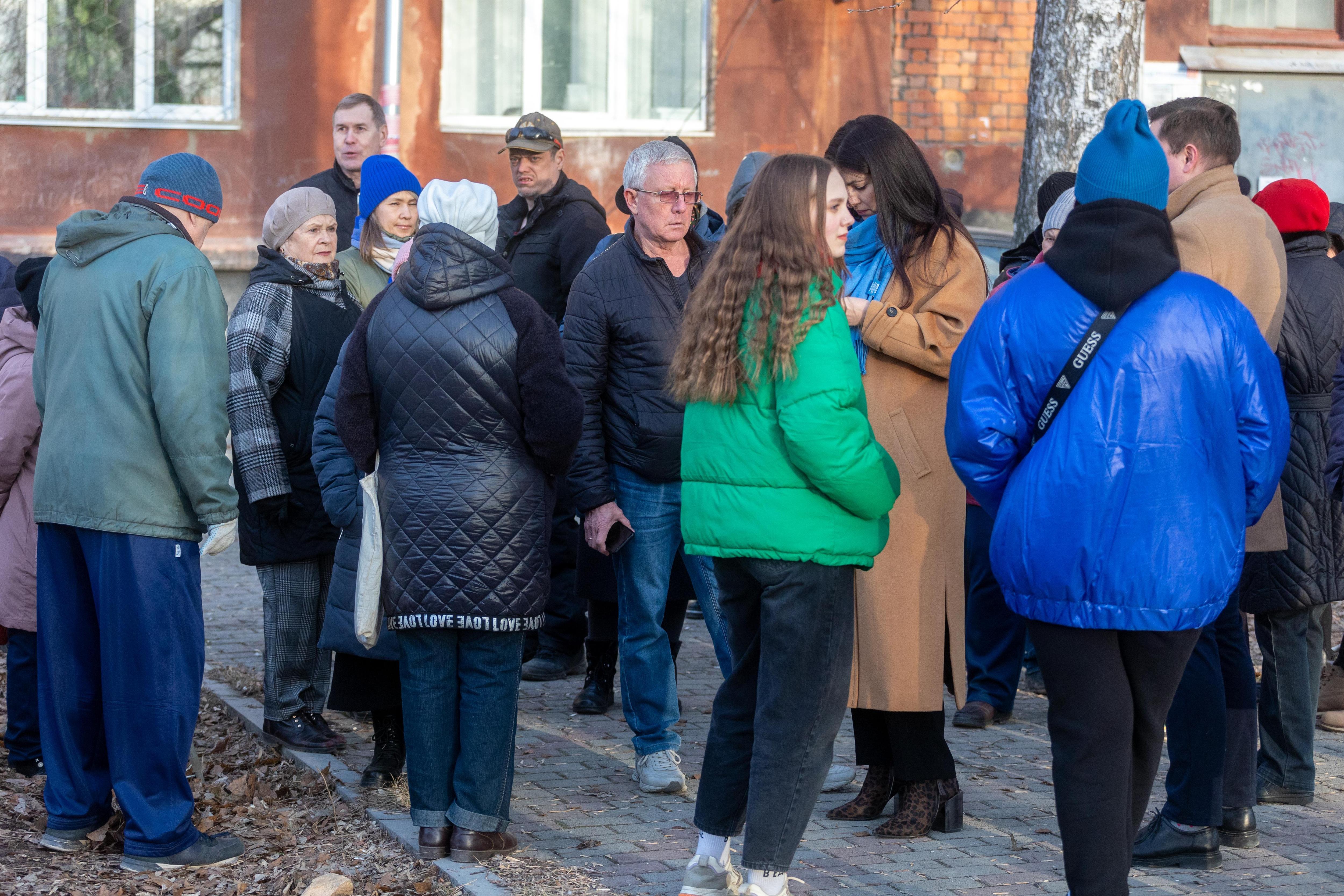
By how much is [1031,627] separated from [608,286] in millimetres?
2292

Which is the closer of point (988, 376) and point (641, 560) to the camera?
point (988, 376)

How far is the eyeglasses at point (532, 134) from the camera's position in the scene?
7.26 metres

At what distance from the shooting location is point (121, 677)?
462 cm

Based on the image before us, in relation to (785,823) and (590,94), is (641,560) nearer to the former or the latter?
(785,823)

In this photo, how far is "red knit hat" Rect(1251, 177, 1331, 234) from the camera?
511 cm

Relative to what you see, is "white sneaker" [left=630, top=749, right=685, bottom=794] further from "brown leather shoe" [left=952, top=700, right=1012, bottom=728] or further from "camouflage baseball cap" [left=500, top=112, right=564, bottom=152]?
"camouflage baseball cap" [left=500, top=112, right=564, bottom=152]

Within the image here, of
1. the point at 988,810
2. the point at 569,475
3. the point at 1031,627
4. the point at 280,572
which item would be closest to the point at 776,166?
the point at 1031,627

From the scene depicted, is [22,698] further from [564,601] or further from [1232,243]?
Answer: [1232,243]

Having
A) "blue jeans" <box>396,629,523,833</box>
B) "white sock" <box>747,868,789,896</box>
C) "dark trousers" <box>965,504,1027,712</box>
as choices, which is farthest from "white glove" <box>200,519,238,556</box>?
"dark trousers" <box>965,504,1027,712</box>

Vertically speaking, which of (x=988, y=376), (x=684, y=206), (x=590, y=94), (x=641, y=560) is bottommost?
(x=641, y=560)

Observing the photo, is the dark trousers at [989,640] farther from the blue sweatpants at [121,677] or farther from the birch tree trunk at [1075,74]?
the blue sweatpants at [121,677]

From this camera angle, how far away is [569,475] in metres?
5.30

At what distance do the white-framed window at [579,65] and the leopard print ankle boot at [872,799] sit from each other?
10192 millimetres

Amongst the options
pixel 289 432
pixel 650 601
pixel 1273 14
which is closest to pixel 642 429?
pixel 650 601
